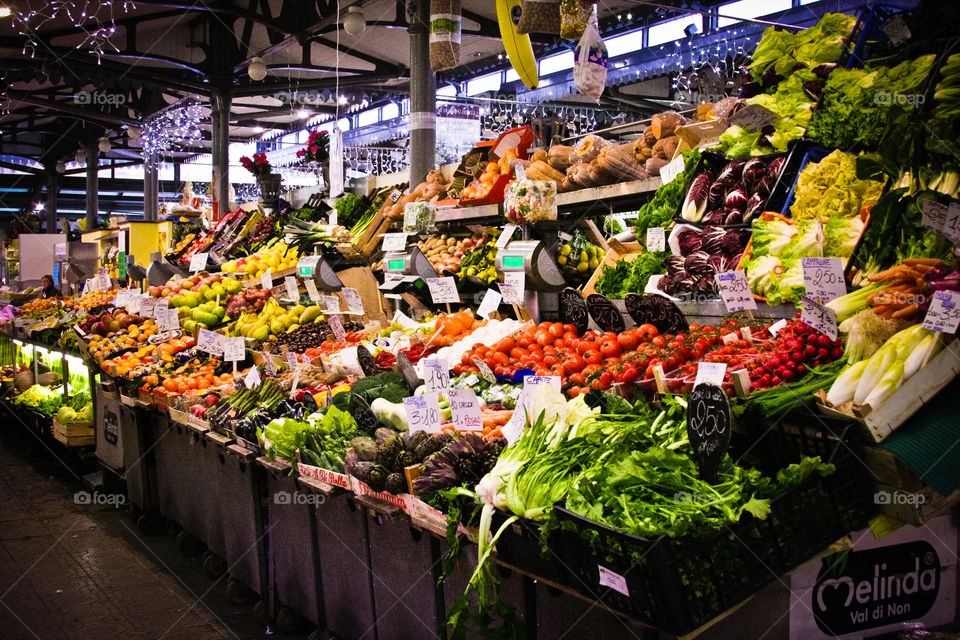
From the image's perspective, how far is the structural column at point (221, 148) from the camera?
12.3 meters

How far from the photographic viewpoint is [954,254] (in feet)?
7.81

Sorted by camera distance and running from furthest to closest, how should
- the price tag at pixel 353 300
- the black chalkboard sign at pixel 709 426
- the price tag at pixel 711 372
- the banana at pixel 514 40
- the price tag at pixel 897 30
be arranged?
the price tag at pixel 353 300, the banana at pixel 514 40, the price tag at pixel 897 30, the price tag at pixel 711 372, the black chalkboard sign at pixel 709 426

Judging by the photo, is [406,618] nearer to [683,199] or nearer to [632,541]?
[632,541]

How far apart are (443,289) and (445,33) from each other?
244cm

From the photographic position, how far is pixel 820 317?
2.63 metres

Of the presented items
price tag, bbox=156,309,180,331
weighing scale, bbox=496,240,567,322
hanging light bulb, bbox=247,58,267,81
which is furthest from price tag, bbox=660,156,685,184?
hanging light bulb, bbox=247,58,267,81

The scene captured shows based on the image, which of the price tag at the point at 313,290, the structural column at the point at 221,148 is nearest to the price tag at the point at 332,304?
the price tag at the point at 313,290

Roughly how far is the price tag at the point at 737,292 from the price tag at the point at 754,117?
1215 mm

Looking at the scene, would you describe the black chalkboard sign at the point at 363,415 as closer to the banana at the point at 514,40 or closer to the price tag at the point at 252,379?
the price tag at the point at 252,379

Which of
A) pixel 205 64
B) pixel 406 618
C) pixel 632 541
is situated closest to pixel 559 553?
pixel 632 541

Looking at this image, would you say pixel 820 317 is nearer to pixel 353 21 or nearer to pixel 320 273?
pixel 320 273

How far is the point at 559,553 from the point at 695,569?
40 cm

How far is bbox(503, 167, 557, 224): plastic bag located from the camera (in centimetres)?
481

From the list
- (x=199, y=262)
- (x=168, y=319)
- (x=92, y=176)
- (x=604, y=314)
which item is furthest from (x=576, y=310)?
(x=92, y=176)
